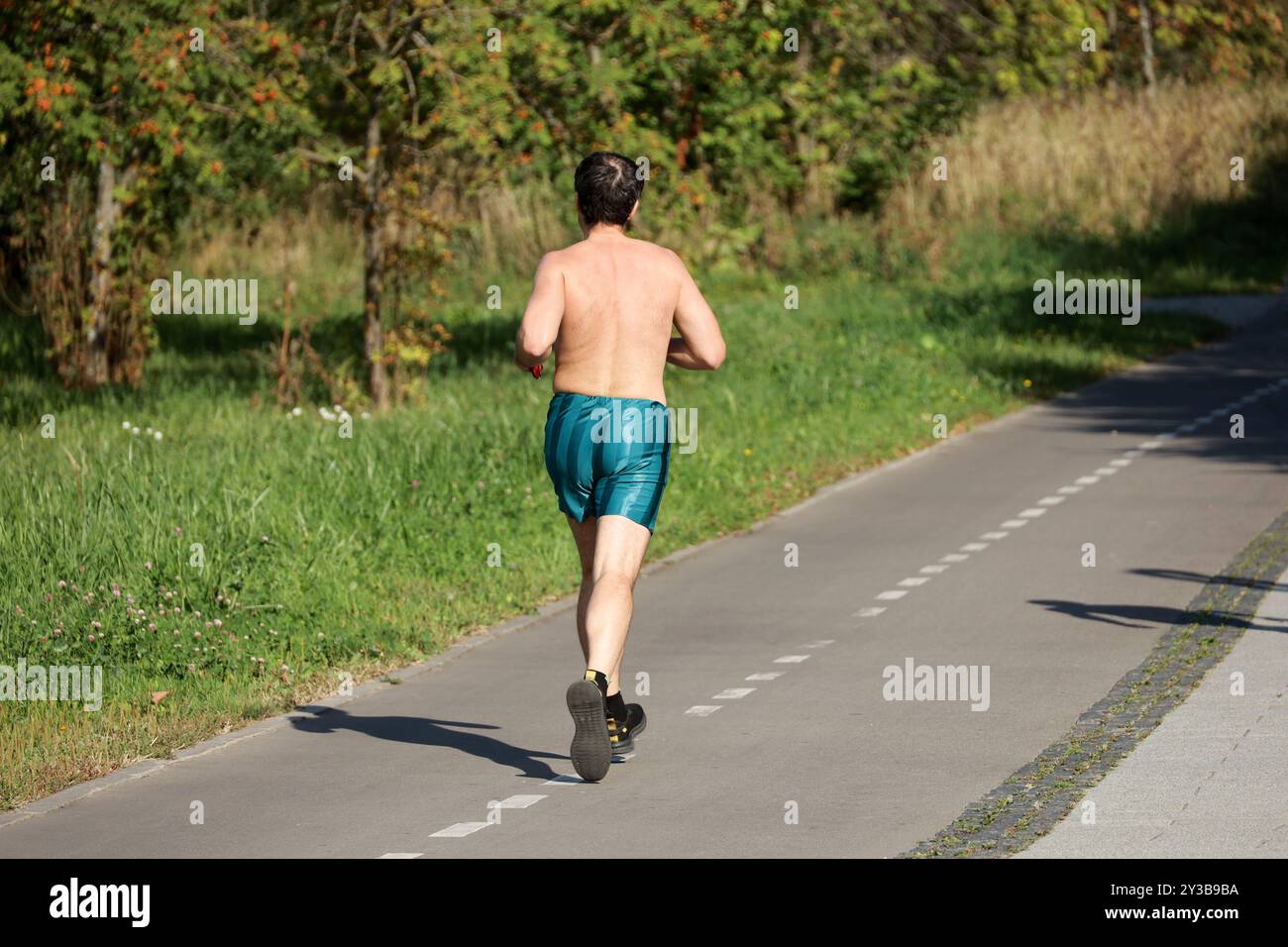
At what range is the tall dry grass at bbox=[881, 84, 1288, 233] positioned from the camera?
35750mm

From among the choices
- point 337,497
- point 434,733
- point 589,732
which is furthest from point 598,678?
point 337,497

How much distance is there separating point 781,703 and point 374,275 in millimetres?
13875

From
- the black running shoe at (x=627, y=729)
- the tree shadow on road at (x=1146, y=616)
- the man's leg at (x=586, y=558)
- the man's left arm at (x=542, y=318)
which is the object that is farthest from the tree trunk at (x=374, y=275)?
the man's left arm at (x=542, y=318)

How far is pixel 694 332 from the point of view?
7883mm

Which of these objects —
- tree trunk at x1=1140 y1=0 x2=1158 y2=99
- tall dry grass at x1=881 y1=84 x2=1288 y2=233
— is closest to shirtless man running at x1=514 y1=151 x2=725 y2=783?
tall dry grass at x1=881 y1=84 x2=1288 y2=233

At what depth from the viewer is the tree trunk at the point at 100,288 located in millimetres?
23906

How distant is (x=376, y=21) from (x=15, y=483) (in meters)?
8.55

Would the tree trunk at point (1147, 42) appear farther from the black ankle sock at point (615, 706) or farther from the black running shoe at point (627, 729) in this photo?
the black ankle sock at point (615, 706)


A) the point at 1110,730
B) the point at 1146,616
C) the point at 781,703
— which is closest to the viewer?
the point at 1110,730

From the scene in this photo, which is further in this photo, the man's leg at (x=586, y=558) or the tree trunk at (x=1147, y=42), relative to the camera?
the tree trunk at (x=1147, y=42)

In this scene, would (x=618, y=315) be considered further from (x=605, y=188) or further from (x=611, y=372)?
(x=605, y=188)

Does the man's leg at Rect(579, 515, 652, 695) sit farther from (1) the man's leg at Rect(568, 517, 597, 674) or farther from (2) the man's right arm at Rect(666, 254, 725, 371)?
(2) the man's right arm at Rect(666, 254, 725, 371)
